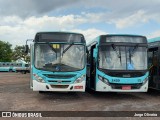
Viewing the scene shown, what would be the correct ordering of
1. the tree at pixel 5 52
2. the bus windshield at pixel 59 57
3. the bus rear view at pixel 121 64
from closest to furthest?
the bus windshield at pixel 59 57 → the bus rear view at pixel 121 64 → the tree at pixel 5 52

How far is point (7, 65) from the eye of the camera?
246 ft

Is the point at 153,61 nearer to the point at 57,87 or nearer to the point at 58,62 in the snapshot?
the point at 58,62

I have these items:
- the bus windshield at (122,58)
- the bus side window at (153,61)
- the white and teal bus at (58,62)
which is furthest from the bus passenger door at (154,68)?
the white and teal bus at (58,62)

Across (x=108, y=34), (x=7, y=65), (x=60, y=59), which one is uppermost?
(x=108, y=34)

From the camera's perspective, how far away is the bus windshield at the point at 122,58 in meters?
14.9

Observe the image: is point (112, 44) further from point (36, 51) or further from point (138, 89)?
point (36, 51)

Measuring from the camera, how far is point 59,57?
14.6 meters

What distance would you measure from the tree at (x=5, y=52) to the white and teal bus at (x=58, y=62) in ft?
267

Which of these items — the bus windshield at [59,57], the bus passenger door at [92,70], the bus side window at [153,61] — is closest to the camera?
the bus windshield at [59,57]

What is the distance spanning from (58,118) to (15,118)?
51.4 inches

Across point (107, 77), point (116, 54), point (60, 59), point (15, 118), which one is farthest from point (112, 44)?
point (15, 118)

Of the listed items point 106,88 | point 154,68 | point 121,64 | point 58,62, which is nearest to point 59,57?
point 58,62

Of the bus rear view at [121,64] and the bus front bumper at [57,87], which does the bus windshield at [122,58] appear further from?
the bus front bumper at [57,87]

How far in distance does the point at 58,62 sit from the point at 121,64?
290 centimetres
